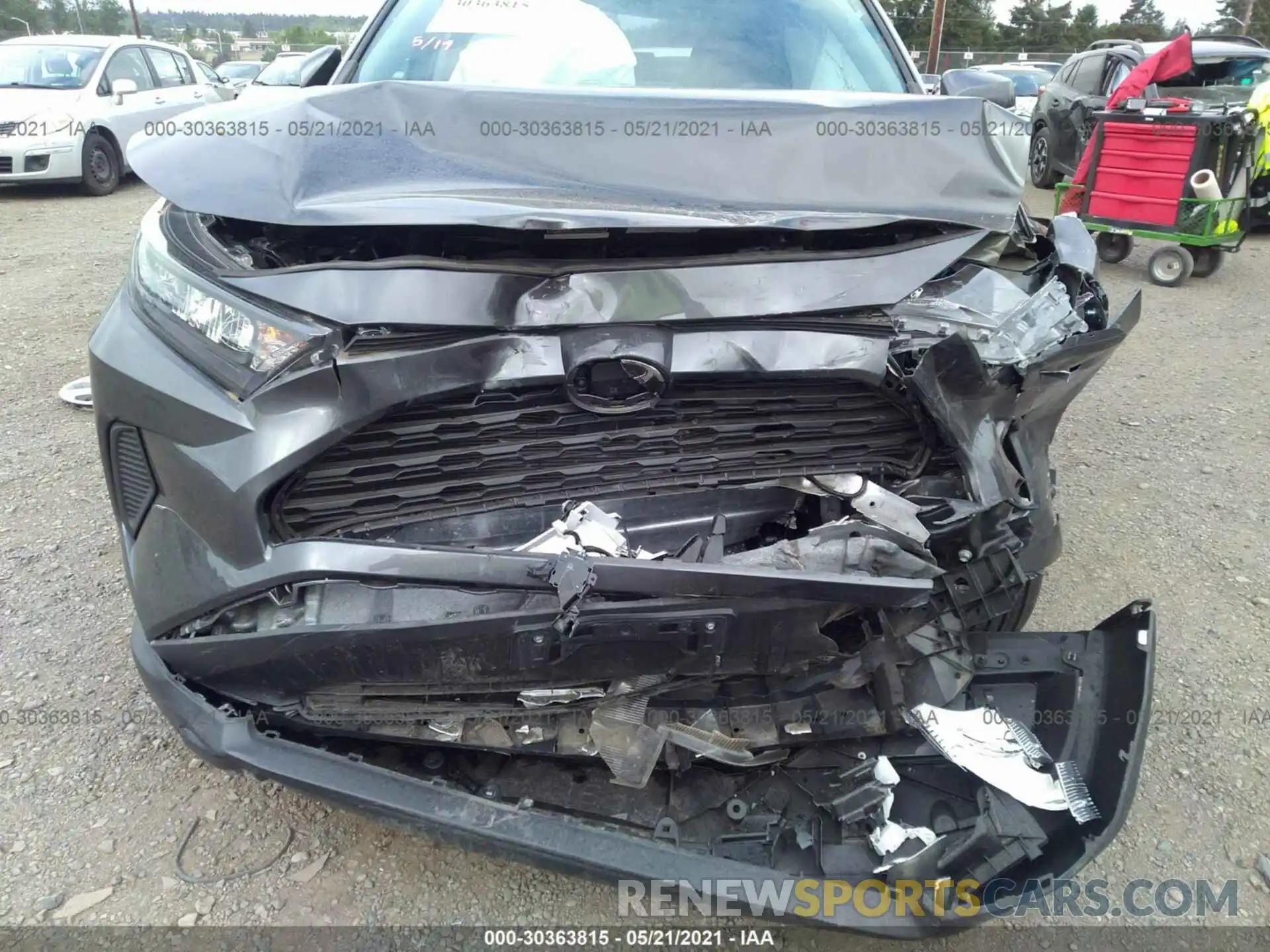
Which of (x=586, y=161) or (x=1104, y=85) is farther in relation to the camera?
(x=1104, y=85)

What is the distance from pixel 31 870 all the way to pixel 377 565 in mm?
1233

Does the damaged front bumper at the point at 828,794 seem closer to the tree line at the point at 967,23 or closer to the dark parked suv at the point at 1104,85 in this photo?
the dark parked suv at the point at 1104,85

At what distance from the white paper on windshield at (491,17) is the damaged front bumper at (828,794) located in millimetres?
2214

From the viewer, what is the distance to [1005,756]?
1.77 metres

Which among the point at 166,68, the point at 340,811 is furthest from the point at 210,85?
the point at 340,811

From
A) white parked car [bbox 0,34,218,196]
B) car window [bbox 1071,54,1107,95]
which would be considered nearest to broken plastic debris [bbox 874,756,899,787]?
white parked car [bbox 0,34,218,196]

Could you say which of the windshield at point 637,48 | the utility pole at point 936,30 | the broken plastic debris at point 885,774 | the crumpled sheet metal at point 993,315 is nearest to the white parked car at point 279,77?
the windshield at point 637,48

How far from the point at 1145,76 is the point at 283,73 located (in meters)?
7.34

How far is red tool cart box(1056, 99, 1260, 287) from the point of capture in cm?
655

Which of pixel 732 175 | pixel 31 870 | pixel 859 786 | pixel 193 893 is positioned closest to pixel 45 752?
pixel 31 870

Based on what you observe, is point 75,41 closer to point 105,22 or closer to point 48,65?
point 48,65

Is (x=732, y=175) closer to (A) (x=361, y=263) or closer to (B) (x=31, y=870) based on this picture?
(A) (x=361, y=263)

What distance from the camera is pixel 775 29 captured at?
296cm

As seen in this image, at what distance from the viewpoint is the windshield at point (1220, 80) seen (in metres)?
8.38
